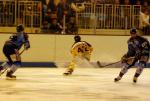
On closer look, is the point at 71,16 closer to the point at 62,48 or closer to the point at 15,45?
the point at 62,48

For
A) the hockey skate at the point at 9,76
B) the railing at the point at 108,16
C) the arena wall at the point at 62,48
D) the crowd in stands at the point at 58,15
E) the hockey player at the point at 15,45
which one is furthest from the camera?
the railing at the point at 108,16

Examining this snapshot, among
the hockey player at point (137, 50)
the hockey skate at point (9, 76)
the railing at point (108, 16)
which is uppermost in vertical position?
the railing at point (108, 16)

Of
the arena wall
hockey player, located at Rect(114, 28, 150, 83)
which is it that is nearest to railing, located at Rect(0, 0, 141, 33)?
the arena wall

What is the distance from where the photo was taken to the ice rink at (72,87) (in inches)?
438

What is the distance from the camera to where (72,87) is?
1307 centimetres

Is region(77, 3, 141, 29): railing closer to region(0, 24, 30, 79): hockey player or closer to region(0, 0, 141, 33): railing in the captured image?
region(0, 0, 141, 33): railing

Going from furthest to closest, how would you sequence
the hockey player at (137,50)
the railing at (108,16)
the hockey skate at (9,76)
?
the railing at (108,16) → the hockey skate at (9,76) → the hockey player at (137,50)

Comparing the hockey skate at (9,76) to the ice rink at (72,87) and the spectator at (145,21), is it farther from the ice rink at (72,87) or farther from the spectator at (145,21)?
the spectator at (145,21)

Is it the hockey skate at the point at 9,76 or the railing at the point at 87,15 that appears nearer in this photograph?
the hockey skate at the point at 9,76

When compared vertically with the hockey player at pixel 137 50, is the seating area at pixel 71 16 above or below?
above

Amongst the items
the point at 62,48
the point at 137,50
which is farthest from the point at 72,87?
the point at 62,48

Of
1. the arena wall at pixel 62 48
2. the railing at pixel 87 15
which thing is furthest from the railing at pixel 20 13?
the arena wall at pixel 62 48

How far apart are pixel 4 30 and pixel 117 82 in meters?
6.81

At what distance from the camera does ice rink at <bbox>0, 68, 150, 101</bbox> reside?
1112 centimetres
